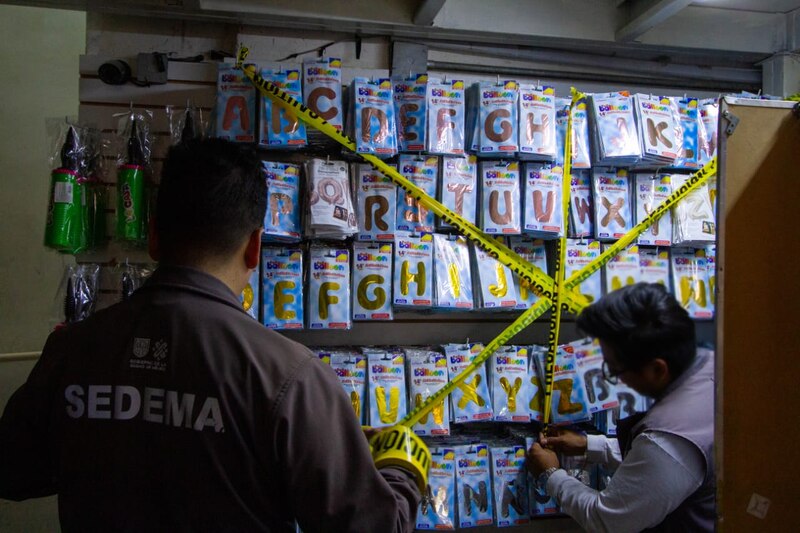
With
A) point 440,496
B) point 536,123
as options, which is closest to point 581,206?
point 536,123

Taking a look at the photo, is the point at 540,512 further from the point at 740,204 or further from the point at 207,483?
the point at 207,483

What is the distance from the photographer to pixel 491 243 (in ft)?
8.87

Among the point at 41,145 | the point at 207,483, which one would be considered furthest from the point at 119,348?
the point at 41,145

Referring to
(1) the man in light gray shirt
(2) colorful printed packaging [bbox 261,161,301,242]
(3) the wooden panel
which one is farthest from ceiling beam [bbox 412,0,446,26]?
(1) the man in light gray shirt

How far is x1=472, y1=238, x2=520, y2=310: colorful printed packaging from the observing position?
2680 mm

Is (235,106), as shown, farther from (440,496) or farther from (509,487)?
(509,487)

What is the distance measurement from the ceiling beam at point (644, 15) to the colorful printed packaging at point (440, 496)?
7.69ft

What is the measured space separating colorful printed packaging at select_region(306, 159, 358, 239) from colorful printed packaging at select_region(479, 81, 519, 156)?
2.20 feet

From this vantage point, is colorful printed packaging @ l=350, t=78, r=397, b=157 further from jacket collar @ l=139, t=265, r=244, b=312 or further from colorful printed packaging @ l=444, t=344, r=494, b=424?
jacket collar @ l=139, t=265, r=244, b=312

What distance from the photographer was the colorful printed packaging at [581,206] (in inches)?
109

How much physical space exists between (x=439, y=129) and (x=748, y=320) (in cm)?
155

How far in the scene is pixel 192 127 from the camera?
2.65m

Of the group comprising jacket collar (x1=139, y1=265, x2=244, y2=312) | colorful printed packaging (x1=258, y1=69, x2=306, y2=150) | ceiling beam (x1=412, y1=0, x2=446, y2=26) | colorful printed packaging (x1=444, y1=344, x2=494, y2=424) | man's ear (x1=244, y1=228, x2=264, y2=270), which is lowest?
colorful printed packaging (x1=444, y1=344, x2=494, y2=424)

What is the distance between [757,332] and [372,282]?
1.54 metres
